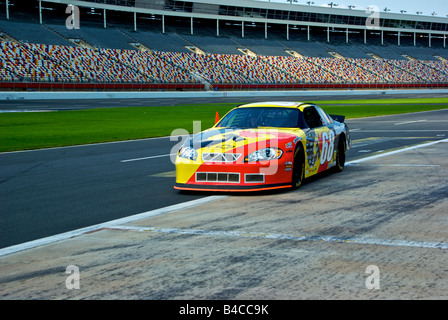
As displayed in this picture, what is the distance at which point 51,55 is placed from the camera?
173 feet

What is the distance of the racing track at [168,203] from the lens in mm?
5266

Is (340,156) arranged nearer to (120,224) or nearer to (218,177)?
(218,177)

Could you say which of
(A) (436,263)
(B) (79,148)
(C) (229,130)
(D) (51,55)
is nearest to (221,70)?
(D) (51,55)

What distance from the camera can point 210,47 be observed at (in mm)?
71500

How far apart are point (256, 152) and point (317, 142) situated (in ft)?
5.29

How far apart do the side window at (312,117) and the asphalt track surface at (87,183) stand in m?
2.46

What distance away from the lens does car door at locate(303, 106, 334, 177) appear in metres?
9.49

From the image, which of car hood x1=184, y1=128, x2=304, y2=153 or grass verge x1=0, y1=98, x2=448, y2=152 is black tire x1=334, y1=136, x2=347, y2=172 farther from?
grass verge x1=0, y1=98, x2=448, y2=152

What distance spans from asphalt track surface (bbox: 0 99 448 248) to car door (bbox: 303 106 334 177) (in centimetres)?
198

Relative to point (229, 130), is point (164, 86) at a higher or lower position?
lower

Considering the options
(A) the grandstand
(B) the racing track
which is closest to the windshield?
(B) the racing track

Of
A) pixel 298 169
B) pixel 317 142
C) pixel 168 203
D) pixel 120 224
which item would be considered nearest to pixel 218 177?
pixel 168 203

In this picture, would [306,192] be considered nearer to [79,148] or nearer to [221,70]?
[79,148]
